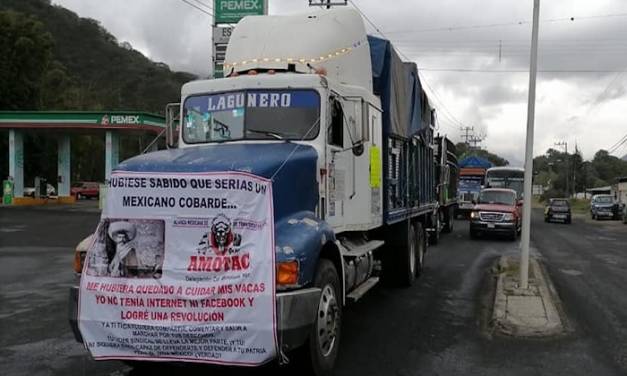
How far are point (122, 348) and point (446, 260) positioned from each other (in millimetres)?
12277

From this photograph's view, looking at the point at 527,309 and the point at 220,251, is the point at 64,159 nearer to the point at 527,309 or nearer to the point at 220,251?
the point at 527,309

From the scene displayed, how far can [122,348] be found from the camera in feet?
17.7

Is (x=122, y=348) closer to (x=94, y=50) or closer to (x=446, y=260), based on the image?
(x=446, y=260)

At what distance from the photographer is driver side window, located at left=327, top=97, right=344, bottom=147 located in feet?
23.9

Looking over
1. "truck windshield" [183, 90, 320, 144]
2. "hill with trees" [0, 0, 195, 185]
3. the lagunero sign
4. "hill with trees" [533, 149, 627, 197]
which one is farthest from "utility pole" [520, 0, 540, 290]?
"hill with trees" [533, 149, 627, 197]

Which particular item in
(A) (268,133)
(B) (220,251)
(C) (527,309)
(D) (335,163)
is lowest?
(C) (527,309)

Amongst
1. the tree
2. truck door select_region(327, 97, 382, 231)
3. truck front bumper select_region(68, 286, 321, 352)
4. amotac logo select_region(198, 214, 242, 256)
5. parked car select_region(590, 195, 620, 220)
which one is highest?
the tree

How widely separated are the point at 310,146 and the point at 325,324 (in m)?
1.91

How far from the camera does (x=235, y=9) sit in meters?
19.4

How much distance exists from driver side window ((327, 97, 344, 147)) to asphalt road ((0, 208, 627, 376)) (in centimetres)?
235

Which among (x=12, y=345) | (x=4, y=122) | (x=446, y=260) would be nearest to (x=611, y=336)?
(x=12, y=345)

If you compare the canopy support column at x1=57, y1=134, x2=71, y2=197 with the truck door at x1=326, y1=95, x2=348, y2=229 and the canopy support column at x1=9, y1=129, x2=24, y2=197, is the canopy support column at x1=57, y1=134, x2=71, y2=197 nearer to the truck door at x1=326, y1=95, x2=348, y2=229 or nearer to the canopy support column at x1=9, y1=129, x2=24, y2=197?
the canopy support column at x1=9, y1=129, x2=24, y2=197

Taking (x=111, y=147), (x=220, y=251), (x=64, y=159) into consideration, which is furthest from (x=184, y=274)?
(x=64, y=159)

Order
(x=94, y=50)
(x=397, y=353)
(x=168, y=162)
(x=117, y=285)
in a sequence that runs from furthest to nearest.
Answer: (x=94, y=50) < (x=397, y=353) < (x=168, y=162) < (x=117, y=285)
